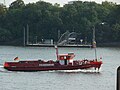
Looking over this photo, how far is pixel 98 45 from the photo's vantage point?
15200cm

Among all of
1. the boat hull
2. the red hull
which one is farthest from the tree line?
the red hull

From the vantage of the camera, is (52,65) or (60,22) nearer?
(52,65)

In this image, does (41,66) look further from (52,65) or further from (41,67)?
(52,65)

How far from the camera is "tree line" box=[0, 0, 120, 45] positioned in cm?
15575

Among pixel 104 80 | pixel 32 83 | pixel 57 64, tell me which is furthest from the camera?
pixel 57 64

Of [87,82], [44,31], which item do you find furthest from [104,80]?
[44,31]

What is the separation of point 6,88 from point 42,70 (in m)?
18.2

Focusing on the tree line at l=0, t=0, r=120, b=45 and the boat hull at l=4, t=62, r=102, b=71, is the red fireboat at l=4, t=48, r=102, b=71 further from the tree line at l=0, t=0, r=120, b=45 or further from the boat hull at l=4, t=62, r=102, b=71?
the tree line at l=0, t=0, r=120, b=45

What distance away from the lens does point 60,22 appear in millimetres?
159125

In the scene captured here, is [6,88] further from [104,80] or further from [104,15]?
[104,15]

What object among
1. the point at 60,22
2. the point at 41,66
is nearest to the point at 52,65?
the point at 41,66

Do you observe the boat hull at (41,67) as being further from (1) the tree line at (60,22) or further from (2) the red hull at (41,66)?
(1) the tree line at (60,22)

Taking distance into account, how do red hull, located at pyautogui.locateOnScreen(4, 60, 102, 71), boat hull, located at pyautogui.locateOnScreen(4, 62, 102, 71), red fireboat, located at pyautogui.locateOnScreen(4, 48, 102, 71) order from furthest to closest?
boat hull, located at pyautogui.locateOnScreen(4, 62, 102, 71)
red hull, located at pyautogui.locateOnScreen(4, 60, 102, 71)
red fireboat, located at pyautogui.locateOnScreen(4, 48, 102, 71)

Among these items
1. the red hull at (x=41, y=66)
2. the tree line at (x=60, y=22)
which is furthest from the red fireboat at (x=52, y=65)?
the tree line at (x=60, y=22)
